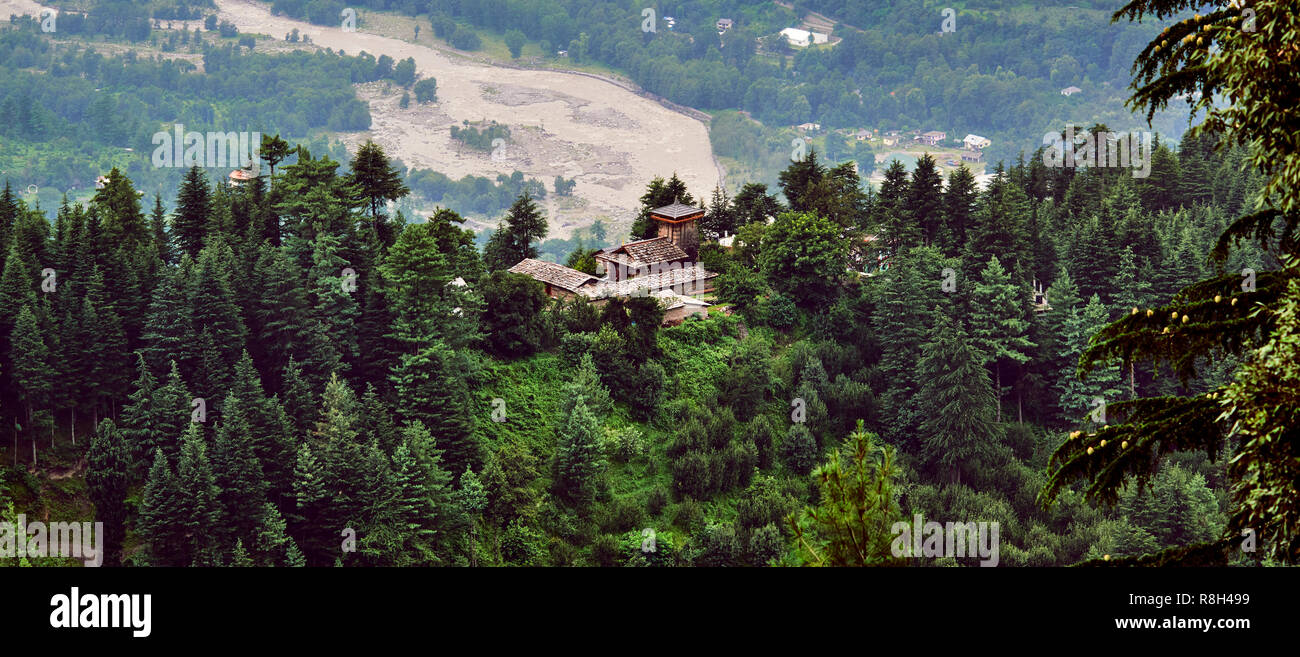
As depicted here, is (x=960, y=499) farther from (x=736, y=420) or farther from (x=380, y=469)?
(x=380, y=469)

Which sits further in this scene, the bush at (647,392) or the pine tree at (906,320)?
the pine tree at (906,320)

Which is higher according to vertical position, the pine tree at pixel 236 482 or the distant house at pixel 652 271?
the distant house at pixel 652 271

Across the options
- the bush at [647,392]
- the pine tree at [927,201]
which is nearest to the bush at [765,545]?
the bush at [647,392]

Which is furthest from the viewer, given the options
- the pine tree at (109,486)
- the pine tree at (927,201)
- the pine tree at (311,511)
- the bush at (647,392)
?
the pine tree at (927,201)

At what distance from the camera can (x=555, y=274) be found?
274ft

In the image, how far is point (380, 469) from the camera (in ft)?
192

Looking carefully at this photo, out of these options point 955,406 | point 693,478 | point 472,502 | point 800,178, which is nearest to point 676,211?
point 800,178

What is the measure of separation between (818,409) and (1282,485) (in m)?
68.1

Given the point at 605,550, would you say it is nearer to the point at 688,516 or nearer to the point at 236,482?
the point at 688,516

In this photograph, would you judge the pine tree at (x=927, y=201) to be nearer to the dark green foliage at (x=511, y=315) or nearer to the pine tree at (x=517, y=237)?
the pine tree at (x=517, y=237)

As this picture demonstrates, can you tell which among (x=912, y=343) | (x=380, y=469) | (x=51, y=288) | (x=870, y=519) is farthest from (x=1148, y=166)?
(x=870, y=519)

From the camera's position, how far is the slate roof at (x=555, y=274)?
82.1 metres

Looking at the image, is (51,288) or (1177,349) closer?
(1177,349)

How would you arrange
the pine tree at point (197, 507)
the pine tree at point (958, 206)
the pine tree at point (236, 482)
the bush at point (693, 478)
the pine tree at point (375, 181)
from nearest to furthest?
the pine tree at point (197, 507) < the pine tree at point (236, 482) < the bush at point (693, 478) < the pine tree at point (375, 181) < the pine tree at point (958, 206)
